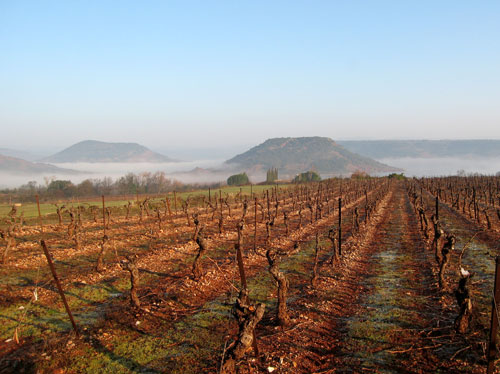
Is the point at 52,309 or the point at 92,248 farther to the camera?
the point at 92,248

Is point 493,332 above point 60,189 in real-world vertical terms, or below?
above

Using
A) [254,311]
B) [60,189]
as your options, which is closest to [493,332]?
[254,311]

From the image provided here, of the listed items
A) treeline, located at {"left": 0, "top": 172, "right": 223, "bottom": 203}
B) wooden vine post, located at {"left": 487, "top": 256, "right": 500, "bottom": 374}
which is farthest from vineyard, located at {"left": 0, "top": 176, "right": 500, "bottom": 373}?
treeline, located at {"left": 0, "top": 172, "right": 223, "bottom": 203}

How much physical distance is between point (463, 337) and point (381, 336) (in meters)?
1.71

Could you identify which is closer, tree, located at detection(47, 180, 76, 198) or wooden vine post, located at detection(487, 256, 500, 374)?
wooden vine post, located at detection(487, 256, 500, 374)

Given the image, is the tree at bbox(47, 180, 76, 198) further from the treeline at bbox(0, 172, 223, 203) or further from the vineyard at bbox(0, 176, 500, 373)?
the vineyard at bbox(0, 176, 500, 373)

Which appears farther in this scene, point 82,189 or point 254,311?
point 82,189

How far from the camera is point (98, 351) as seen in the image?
7.68 metres

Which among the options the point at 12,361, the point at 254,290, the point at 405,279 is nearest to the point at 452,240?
the point at 405,279

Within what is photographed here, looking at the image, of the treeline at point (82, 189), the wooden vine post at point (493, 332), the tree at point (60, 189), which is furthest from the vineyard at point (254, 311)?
the tree at point (60, 189)

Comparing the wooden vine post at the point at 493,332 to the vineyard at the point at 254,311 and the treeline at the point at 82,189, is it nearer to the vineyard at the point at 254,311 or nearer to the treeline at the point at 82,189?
the vineyard at the point at 254,311

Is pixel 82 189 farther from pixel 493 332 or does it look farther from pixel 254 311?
pixel 493 332

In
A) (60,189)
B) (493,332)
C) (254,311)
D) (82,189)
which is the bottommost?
(82,189)

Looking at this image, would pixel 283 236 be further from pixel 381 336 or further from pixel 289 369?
pixel 289 369
